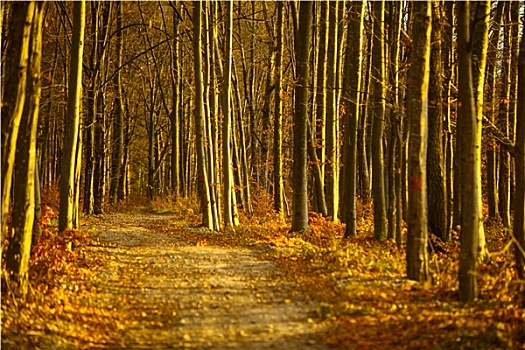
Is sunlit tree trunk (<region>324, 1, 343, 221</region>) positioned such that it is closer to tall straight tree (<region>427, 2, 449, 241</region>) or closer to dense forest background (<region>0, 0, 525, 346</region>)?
dense forest background (<region>0, 0, 525, 346</region>)

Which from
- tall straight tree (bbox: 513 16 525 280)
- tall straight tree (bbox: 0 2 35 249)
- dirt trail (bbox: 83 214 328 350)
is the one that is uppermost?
tall straight tree (bbox: 0 2 35 249)

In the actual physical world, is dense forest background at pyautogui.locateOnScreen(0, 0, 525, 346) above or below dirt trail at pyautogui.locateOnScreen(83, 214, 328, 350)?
above

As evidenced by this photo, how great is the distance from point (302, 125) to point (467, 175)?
29.8 ft

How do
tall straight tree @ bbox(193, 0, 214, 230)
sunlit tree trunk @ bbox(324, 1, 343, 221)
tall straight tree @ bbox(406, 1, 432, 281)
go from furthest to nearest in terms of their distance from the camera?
sunlit tree trunk @ bbox(324, 1, 343, 221)
tall straight tree @ bbox(193, 0, 214, 230)
tall straight tree @ bbox(406, 1, 432, 281)

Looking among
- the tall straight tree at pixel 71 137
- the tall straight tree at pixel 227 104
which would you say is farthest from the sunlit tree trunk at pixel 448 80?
the tall straight tree at pixel 71 137

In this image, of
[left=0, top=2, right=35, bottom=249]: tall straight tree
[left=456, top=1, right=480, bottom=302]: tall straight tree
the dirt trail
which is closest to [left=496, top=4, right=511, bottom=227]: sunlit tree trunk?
the dirt trail

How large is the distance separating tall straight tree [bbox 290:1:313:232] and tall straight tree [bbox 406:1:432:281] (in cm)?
750

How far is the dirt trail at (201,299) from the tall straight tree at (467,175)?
8.07 ft

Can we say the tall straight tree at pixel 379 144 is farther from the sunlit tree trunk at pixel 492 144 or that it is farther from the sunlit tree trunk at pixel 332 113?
the sunlit tree trunk at pixel 492 144

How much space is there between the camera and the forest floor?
8227 millimetres

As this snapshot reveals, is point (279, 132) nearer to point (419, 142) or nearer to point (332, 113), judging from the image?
point (332, 113)

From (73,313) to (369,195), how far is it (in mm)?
22849

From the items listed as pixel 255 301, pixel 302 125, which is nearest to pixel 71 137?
pixel 302 125


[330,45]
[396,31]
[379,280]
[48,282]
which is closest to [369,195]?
[330,45]
